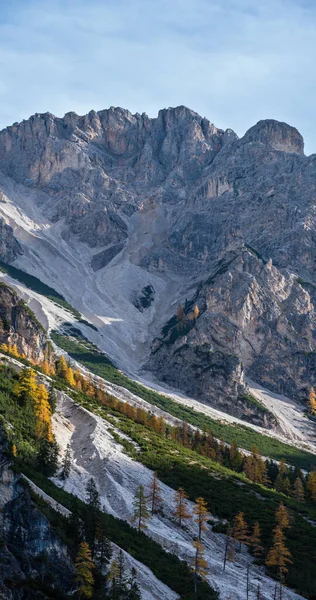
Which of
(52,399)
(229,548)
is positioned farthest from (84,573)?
(52,399)

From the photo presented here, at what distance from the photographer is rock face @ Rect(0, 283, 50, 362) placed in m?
169

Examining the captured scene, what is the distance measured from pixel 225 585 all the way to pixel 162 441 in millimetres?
55280

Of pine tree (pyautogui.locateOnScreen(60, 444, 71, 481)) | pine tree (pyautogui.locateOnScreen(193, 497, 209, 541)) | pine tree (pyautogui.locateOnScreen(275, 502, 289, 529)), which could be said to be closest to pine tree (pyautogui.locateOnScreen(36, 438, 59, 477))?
pine tree (pyautogui.locateOnScreen(60, 444, 71, 481))

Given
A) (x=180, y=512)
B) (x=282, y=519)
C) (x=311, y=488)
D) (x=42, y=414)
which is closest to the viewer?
(x=180, y=512)

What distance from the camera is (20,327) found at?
576 ft

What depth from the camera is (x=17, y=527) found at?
5097cm

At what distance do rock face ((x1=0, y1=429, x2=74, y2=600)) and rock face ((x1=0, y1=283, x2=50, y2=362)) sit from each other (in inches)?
4560

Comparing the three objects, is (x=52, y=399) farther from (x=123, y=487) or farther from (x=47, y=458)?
(x=47, y=458)

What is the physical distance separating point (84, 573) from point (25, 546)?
5.09m

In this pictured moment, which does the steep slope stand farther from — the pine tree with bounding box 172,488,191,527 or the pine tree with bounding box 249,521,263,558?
the pine tree with bounding box 249,521,263,558

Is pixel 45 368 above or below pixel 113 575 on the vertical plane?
above

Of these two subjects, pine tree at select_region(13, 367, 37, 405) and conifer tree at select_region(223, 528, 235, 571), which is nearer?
conifer tree at select_region(223, 528, 235, 571)

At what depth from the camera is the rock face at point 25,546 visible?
4741 cm

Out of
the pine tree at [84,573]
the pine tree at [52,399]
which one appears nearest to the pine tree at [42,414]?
the pine tree at [52,399]
